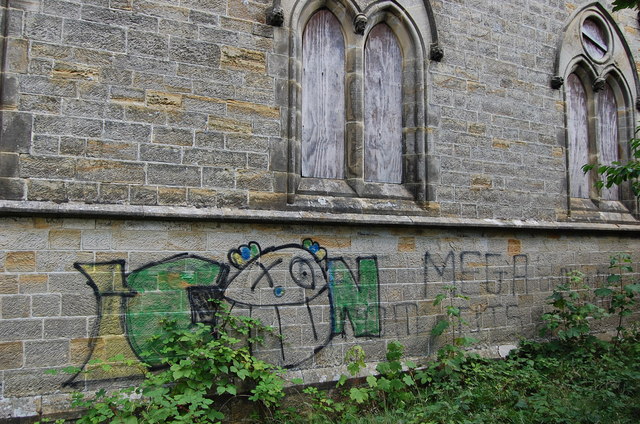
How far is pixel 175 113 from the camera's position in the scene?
4730 mm

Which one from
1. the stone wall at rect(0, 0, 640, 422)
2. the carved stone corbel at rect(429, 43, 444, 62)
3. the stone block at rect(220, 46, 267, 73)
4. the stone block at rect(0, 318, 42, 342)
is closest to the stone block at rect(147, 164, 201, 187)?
the stone wall at rect(0, 0, 640, 422)

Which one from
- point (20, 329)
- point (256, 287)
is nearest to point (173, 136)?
point (256, 287)

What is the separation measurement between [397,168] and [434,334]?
1.91 meters

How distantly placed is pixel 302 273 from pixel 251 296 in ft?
1.81

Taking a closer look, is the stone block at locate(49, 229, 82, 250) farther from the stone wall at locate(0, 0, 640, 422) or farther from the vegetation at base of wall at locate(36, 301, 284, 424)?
the vegetation at base of wall at locate(36, 301, 284, 424)

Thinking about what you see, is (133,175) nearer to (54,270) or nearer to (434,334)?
(54,270)

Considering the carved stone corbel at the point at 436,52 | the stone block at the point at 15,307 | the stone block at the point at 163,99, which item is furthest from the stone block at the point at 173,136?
the carved stone corbel at the point at 436,52

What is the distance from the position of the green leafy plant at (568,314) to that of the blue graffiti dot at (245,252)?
12.6 feet

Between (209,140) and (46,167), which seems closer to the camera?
(46,167)

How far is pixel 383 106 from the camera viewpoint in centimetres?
604

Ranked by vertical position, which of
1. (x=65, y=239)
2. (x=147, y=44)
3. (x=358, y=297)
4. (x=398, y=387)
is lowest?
(x=398, y=387)

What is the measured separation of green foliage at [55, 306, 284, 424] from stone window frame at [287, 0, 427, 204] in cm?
147

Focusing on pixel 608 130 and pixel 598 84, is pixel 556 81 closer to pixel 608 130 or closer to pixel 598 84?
pixel 598 84

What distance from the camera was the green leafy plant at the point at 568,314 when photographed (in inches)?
250
